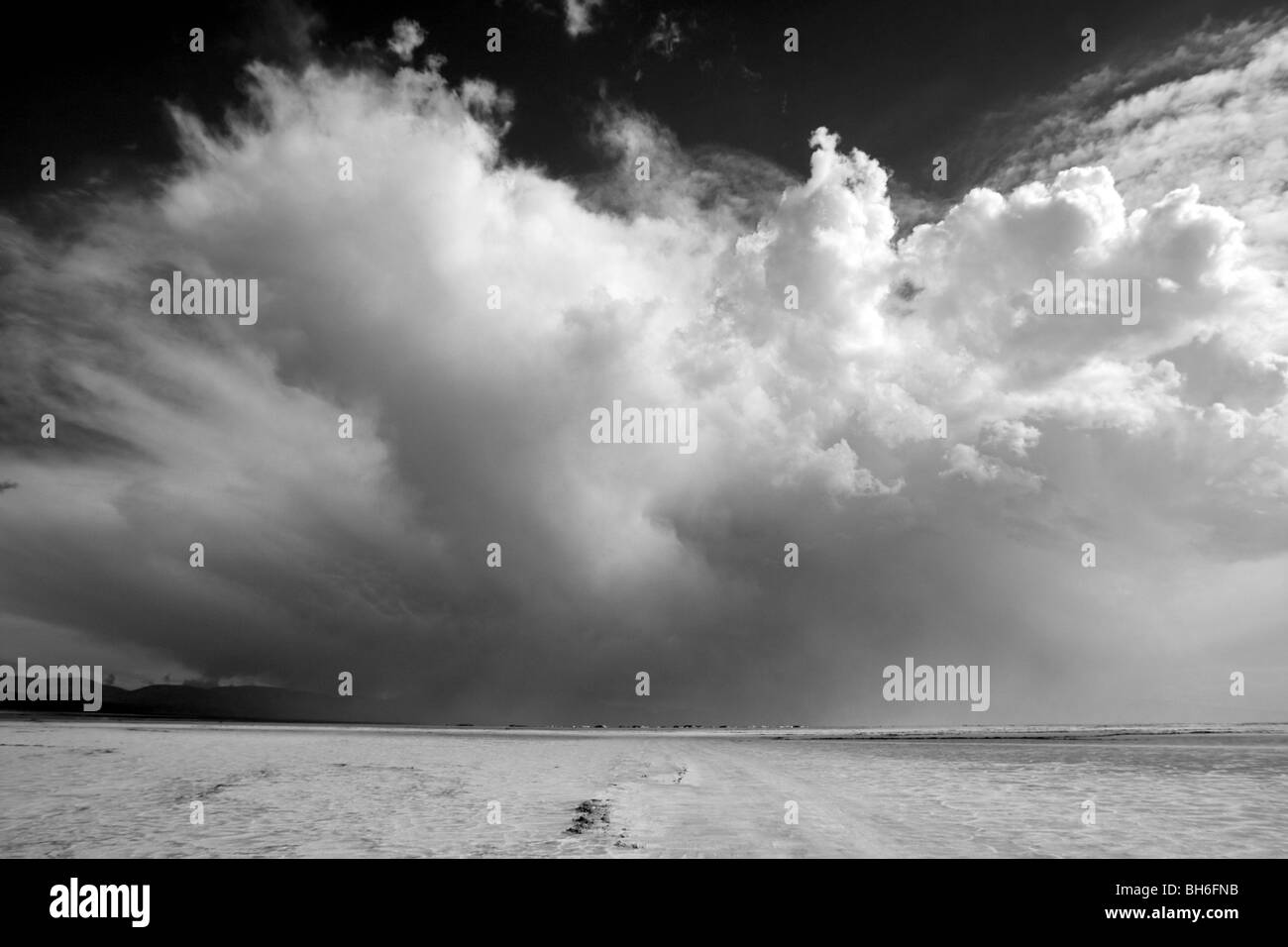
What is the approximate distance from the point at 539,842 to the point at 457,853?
1.63m

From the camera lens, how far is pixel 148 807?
763 inches
